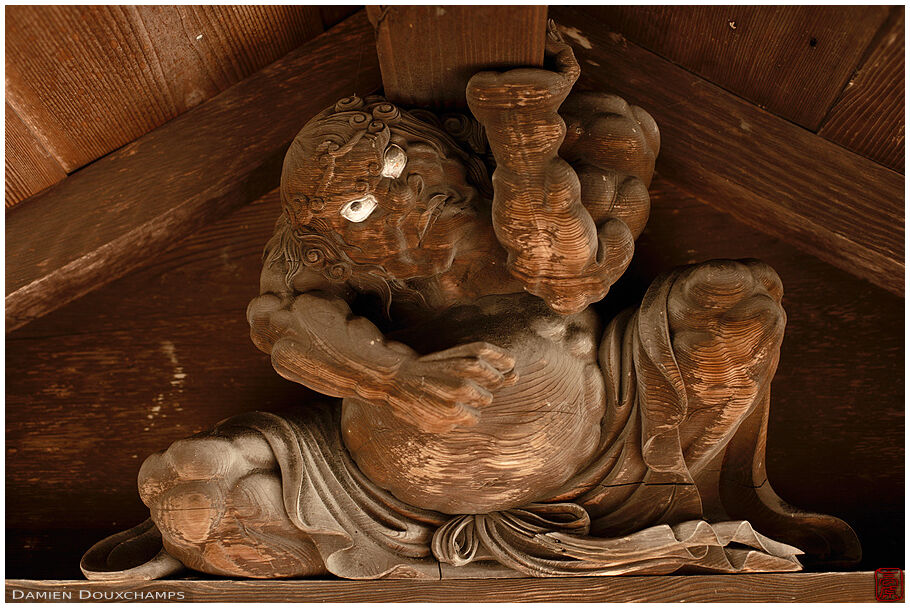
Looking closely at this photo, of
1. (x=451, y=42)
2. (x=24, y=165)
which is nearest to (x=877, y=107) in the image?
(x=451, y=42)

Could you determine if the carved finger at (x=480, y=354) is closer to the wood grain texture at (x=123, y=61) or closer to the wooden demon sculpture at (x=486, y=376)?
the wooden demon sculpture at (x=486, y=376)

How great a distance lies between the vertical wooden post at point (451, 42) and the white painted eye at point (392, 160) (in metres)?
0.14

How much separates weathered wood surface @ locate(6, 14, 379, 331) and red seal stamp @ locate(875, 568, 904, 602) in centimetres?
147

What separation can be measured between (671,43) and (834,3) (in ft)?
1.11

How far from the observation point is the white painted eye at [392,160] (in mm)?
1433

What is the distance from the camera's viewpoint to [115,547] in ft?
5.91

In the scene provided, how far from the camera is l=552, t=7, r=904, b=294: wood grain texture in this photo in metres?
1.75

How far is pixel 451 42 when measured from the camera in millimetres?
1364

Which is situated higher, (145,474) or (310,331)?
(310,331)

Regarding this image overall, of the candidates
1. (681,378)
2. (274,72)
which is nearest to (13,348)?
(274,72)

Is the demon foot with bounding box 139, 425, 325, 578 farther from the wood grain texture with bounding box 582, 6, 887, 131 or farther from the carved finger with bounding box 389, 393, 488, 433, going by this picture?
the wood grain texture with bounding box 582, 6, 887, 131

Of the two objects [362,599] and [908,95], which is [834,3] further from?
[362,599]

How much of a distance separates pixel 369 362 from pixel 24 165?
3.15 feet

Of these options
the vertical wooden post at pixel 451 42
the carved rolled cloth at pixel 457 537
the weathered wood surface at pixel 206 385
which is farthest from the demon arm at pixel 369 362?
the weathered wood surface at pixel 206 385
